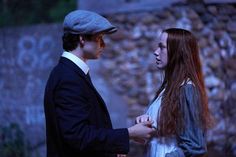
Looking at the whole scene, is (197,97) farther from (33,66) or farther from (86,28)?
(33,66)

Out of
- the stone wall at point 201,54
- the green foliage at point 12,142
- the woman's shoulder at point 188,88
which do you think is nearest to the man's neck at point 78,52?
the woman's shoulder at point 188,88

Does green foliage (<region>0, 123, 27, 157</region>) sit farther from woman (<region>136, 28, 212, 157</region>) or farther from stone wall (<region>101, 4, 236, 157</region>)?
woman (<region>136, 28, 212, 157</region>)

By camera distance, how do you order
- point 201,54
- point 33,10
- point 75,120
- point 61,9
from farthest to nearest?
→ point 33,10, point 61,9, point 201,54, point 75,120

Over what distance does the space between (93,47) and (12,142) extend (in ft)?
14.9

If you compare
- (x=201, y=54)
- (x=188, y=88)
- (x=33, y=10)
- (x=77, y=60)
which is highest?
(x=77, y=60)

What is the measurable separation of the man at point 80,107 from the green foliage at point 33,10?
5855 millimetres

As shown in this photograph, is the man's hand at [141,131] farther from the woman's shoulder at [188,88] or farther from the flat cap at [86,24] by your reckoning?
the flat cap at [86,24]

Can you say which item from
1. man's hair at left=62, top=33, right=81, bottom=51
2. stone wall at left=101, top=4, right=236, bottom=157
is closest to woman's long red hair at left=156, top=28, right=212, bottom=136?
man's hair at left=62, top=33, right=81, bottom=51

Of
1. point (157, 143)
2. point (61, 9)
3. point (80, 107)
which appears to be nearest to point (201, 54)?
point (61, 9)

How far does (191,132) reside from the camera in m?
2.92

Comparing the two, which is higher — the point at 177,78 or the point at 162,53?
the point at 162,53

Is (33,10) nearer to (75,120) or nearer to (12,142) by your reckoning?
(12,142)

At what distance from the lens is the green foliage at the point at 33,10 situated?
890 centimetres

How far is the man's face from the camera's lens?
9.87 feet
